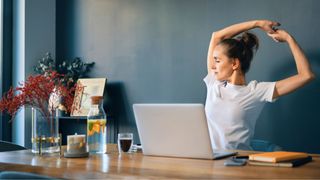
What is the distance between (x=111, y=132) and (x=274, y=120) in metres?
1.54

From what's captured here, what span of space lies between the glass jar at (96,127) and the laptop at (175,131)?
0.19 meters

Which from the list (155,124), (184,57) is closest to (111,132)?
(184,57)

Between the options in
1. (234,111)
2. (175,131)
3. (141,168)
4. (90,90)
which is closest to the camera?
(141,168)

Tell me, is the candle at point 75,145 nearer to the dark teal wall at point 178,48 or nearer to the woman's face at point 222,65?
the woman's face at point 222,65

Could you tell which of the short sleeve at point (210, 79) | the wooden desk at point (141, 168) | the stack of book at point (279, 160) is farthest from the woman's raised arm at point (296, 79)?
the stack of book at point (279, 160)

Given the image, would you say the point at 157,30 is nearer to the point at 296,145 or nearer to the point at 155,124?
the point at 296,145

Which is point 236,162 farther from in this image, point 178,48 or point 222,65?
point 178,48

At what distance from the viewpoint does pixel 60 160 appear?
1.73m

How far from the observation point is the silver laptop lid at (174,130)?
1.65 meters

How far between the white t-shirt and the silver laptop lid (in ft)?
2.44

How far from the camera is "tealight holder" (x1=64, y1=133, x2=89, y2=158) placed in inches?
71.5

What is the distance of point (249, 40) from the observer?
2797 millimetres

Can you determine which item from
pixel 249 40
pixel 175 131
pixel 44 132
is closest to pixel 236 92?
pixel 249 40

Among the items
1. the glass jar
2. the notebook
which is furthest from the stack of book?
the glass jar
